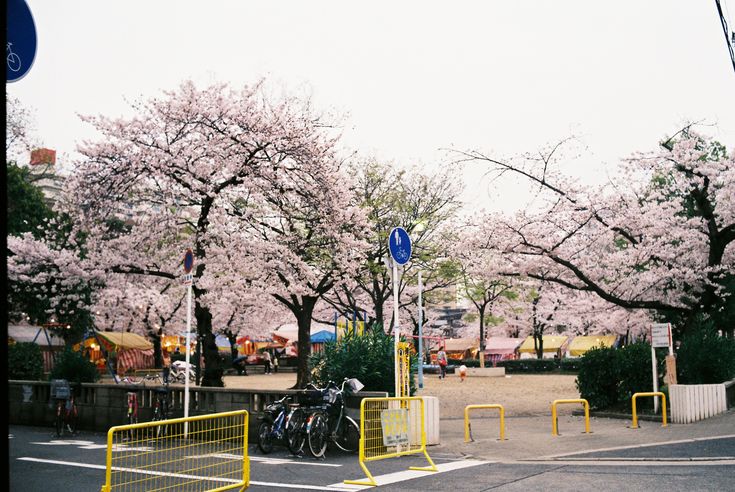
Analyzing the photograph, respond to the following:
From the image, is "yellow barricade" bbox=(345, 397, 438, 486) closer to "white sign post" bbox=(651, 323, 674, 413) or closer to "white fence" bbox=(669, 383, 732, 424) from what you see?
"white fence" bbox=(669, 383, 732, 424)

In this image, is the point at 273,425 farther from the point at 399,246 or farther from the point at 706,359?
the point at 706,359

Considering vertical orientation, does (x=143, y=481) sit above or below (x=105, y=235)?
below

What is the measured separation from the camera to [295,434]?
1245 centimetres

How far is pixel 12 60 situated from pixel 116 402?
13.9 meters

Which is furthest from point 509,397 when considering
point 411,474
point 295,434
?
point 411,474

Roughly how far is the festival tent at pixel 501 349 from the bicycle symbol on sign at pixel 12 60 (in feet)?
216

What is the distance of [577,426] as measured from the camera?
1647cm

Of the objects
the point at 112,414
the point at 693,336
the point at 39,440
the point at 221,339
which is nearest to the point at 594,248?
the point at 693,336

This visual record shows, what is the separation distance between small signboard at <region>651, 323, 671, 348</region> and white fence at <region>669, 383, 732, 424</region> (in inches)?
53.1

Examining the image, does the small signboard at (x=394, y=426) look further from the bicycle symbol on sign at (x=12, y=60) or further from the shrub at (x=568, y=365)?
the shrub at (x=568, y=365)

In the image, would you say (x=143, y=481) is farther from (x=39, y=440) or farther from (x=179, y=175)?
(x=179, y=175)

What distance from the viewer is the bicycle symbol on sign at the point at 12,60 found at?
4.16 metres

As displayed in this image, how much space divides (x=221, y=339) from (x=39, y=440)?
2123 inches

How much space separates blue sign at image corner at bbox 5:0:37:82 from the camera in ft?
13.8
